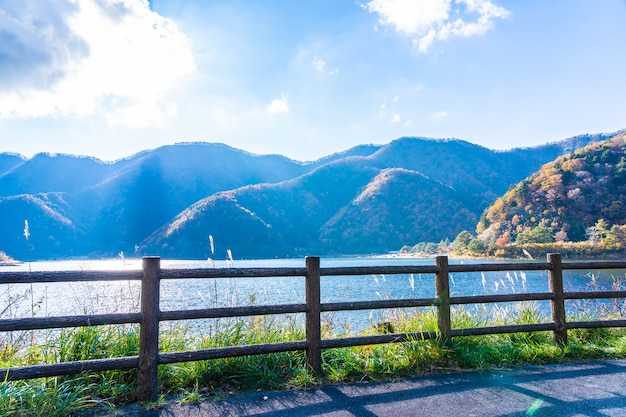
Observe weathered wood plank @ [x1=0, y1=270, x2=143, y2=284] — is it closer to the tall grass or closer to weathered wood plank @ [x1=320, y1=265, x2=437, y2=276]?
the tall grass

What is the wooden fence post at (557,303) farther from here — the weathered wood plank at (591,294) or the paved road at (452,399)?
the paved road at (452,399)

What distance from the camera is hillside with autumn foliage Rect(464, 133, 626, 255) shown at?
71.1 metres

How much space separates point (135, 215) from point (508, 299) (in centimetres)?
13635

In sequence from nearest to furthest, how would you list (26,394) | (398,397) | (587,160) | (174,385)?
(26,394) < (398,397) < (174,385) < (587,160)

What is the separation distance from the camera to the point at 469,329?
17.0 ft

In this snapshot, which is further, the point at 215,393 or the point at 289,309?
the point at 289,309

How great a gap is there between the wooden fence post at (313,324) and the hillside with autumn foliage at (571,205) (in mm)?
72609

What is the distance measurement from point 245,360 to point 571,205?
8920 centimetres

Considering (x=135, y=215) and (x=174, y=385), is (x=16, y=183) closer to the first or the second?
(x=135, y=215)

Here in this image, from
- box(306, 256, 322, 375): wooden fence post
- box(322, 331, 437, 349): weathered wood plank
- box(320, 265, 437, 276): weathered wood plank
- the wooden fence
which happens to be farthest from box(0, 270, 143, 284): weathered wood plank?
box(322, 331, 437, 349): weathered wood plank

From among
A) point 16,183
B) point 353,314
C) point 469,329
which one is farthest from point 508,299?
point 16,183

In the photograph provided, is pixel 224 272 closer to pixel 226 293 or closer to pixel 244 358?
pixel 244 358

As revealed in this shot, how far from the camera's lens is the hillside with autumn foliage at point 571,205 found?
71.1 m

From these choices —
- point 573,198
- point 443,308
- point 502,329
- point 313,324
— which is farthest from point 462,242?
point 313,324
